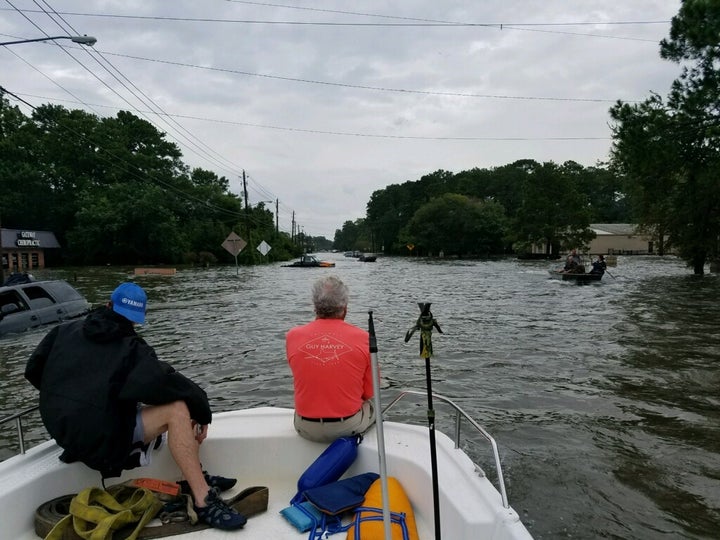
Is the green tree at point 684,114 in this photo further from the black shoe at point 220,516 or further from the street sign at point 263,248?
the street sign at point 263,248

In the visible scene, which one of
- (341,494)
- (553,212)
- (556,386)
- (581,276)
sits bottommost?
(556,386)

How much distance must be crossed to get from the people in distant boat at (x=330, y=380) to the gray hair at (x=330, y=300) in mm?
40

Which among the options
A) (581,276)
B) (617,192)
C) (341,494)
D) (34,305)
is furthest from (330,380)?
(617,192)

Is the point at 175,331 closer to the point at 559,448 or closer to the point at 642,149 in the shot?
the point at 559,448

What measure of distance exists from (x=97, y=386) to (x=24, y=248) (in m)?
57.8

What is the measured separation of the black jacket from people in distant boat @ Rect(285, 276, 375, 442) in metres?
0.89

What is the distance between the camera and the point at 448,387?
8.45m

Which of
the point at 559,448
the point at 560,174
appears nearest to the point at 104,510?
the point at 559,448

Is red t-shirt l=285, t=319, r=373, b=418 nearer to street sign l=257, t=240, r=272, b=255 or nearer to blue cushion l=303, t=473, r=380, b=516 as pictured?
blue cushion l=303, t=473, r=380, b=516

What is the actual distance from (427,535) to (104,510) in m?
1.72

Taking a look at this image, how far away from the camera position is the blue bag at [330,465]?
3.18 meters

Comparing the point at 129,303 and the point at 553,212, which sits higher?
the point at 553,212

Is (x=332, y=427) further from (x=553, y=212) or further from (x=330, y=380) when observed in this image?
(x=553, y=212)

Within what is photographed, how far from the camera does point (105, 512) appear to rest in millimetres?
2686
